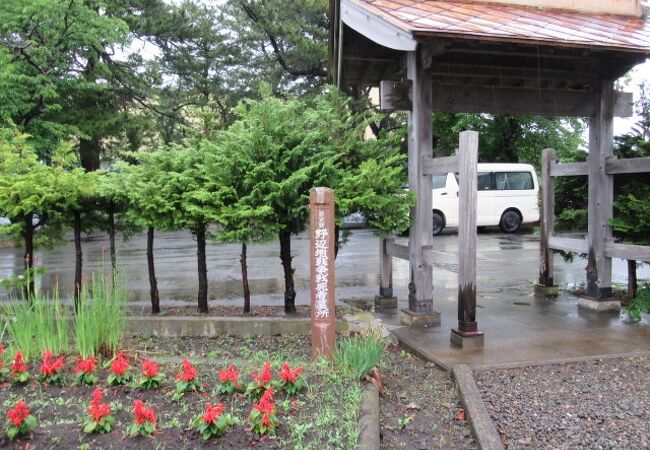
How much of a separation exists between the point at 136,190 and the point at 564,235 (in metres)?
5.82

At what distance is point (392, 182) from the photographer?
18.6ft

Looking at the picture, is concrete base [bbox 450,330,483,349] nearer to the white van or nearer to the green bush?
the green bush

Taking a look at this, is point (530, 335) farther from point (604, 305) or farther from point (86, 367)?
point (86, 367)

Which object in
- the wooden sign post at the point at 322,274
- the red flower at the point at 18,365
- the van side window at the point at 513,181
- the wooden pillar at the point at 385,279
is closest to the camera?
the red flower at the point at 18,365

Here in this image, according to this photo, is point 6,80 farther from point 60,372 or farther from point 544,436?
point 544,436

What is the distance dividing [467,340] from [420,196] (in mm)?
1698

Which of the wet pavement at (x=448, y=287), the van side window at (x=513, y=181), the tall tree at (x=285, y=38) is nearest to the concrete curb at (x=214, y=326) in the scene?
the wet pavement at (x=448, y=287)

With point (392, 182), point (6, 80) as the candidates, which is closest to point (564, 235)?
point (392, 182)

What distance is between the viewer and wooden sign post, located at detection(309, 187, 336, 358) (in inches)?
171

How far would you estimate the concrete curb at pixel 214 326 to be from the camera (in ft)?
17.5

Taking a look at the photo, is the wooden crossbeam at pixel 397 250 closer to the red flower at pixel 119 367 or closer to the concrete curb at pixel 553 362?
the concrete curb at pixel 553 362

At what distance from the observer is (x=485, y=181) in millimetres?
18688

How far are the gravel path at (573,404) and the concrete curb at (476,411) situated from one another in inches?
3.3

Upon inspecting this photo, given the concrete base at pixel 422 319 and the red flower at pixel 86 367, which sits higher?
the red flower at pixel 86 367
